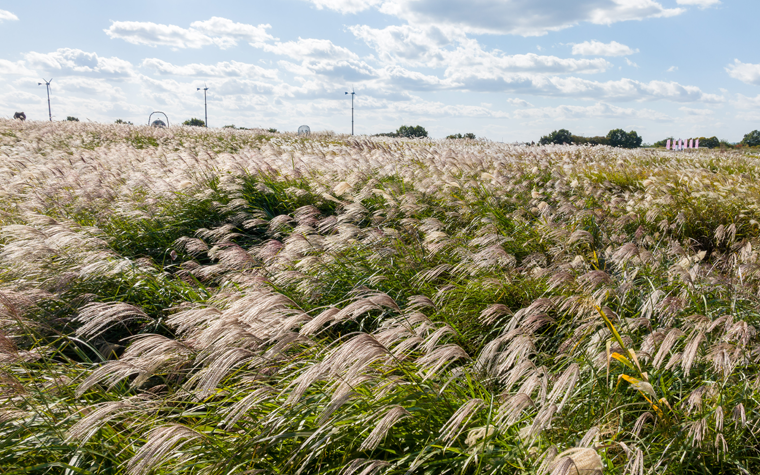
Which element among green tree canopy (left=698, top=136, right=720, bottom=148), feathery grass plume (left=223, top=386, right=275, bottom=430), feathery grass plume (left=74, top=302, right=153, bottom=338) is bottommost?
feathery grass plume (left=223, top=386, right=275, bottom=430)

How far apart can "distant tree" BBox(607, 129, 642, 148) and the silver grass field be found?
53.6 metres

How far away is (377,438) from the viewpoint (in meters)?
1.84

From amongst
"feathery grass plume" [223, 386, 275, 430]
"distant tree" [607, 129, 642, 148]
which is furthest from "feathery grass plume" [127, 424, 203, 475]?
"distant tree" [607, 129, 642, 148]

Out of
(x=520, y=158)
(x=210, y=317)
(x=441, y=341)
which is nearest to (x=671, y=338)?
(x=441, y=341)

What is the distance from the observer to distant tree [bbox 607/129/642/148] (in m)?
55.6

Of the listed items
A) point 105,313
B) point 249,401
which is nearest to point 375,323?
point 249,401

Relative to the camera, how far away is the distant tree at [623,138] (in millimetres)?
55562

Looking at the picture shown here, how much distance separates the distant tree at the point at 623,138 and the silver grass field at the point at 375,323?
53582 mm

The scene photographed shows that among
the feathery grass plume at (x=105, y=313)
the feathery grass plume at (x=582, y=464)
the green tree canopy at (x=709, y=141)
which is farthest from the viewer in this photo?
the green tree canopy at (x=709, y=141)

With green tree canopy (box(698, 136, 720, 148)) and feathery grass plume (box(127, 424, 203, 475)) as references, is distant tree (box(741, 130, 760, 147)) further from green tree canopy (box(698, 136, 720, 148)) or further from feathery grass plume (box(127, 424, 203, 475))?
feathery grass plume (box(127, 424, 203, 475))

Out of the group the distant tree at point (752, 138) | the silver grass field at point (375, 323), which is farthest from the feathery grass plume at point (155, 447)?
the distant tree at point (752, 138)

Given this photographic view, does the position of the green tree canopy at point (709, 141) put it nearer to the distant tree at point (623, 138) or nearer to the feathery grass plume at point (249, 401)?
the distant tree at point (623, 138)

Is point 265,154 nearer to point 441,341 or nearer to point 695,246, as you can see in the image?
point 441,341

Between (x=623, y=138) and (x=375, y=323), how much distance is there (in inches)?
2517
